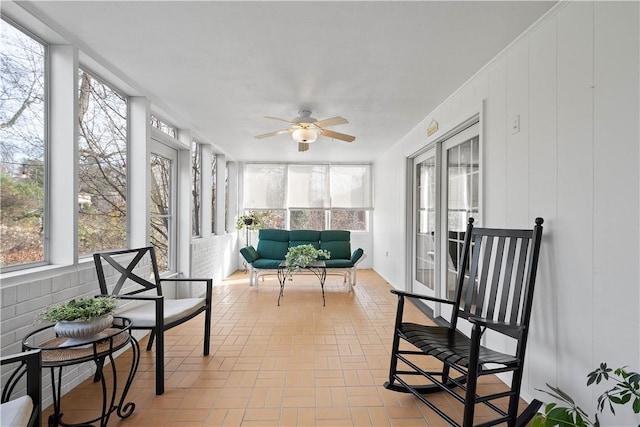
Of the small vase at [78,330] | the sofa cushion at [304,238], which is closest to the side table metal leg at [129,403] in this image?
the small vase at [78,330]

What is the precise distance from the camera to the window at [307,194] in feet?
22.6

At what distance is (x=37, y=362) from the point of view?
1.25 metres

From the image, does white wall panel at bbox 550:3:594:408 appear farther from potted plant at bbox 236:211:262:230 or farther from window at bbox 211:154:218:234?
potted plant at bbox 236:211:262:230

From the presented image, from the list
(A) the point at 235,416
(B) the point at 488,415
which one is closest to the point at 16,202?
(A) the point at 235,416

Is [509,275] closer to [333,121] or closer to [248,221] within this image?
[333,121]

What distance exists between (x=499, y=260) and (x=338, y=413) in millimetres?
1334

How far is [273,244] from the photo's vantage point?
18.4 feet

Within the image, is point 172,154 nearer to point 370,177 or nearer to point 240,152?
point 240,152

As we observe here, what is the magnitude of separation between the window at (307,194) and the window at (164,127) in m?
2.78

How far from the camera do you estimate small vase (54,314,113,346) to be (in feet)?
5.32

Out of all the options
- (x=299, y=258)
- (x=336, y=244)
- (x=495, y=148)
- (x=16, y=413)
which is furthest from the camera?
(x=336, y=244)

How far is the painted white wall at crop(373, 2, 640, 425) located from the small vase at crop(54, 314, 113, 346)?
96.8 inches

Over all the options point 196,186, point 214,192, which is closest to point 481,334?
point 196,186

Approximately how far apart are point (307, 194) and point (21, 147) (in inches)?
206
